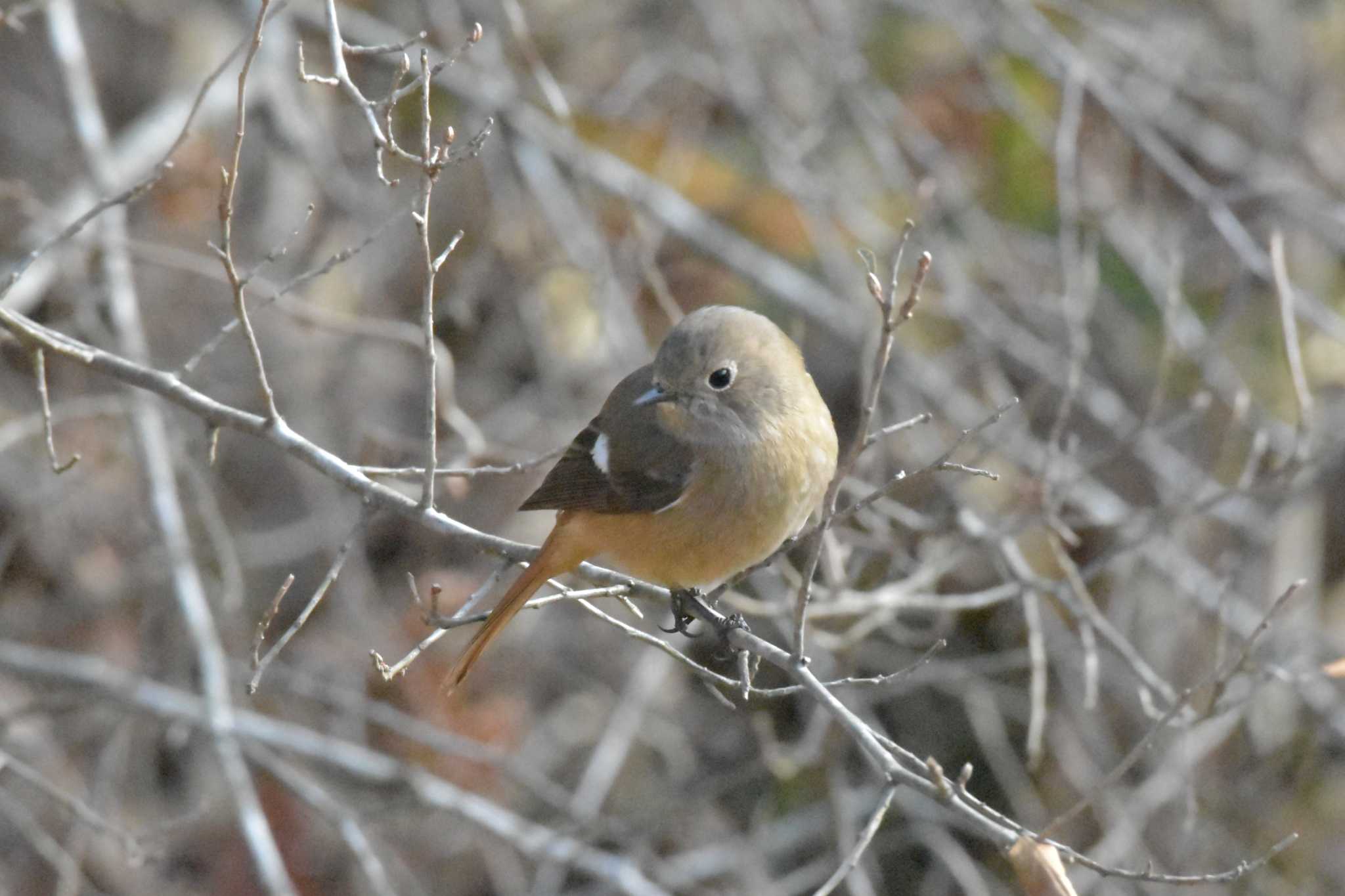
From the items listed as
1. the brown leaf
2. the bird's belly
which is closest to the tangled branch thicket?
the bird's belly

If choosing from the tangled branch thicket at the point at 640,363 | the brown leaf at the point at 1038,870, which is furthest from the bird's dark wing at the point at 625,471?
the brown leaf at the point at 1038,870

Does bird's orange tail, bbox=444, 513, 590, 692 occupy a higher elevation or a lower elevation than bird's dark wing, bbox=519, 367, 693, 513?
lower

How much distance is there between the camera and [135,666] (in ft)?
19.3

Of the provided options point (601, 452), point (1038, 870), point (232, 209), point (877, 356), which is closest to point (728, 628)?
point (601, 452)

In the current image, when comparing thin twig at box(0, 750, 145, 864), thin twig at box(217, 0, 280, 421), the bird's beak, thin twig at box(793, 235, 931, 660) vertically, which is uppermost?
thin twig at box(217, 0, 280, 421)

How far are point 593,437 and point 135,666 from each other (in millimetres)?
2998

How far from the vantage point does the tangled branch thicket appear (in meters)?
4.42

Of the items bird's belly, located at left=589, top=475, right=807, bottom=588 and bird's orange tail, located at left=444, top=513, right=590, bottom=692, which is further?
bird's belly, located at left=589, top=475, right=807, bottom=588

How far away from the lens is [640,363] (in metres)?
5.24

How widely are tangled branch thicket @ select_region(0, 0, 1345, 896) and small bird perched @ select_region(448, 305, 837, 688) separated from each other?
270 mm

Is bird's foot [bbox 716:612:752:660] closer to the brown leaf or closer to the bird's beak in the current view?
the bird's beak

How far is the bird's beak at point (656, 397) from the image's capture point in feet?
12.1

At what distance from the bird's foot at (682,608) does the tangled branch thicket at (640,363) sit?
0.11m

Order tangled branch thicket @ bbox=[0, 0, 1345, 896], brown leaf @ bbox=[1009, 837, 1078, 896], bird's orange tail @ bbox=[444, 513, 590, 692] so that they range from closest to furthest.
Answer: brown leaf @ bbox=[1009, 837, 1078, 896]
bird's orange tail @ bbox=[444, 513, 590, 692]
tangled branch thicket @ bbox=[0, 0, 1345, 896]
